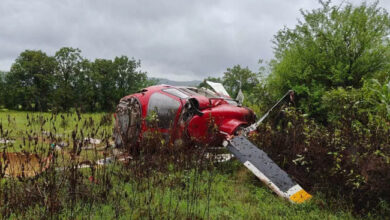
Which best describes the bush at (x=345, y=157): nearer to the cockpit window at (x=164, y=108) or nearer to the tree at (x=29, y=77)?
the cockpit window at (x=164, y=108)

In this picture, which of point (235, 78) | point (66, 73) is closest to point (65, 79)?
point (66, 73)

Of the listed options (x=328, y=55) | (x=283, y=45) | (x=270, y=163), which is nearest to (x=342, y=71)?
(x=328, y=55)

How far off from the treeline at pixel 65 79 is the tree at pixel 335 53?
33.5 meters

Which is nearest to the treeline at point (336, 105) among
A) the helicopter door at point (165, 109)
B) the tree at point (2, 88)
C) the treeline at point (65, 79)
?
the helicopter door at point (165, 109)

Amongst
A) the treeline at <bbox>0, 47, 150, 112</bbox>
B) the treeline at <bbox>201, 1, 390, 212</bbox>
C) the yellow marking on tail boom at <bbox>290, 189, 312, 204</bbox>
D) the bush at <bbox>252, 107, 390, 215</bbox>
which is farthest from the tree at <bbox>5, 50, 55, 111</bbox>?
the yellow marking on tail boom at <bbox>290, 189, 312, 204</bbox>

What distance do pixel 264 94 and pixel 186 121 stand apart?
2835 millimetres

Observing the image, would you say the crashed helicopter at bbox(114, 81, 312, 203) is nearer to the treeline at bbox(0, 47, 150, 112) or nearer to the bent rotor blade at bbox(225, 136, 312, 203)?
the bent rotor blade at bbox(225, 136, 312, 203)

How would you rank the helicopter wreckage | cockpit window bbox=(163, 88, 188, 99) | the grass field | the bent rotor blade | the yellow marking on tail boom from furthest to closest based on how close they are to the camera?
cockpit window bbox=(163, 88, 188, 99) < the helicopter wreckage < the bent rotor blade < the yellow marking on tail boom < the grass field

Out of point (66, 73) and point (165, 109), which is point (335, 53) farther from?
point (66, 73)

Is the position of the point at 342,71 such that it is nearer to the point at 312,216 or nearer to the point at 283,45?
the point at 283,45

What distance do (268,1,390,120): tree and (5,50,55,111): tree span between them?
124 feet

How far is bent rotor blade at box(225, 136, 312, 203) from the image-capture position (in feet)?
14.9

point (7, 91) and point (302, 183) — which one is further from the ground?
point (7, 91)

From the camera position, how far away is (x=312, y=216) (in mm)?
3920
